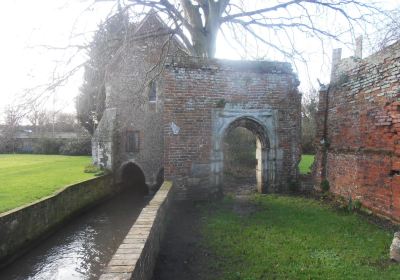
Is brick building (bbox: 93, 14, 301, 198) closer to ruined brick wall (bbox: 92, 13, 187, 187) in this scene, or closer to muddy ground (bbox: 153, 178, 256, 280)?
muddy ground (bbox: 153, 178, 256, 280)

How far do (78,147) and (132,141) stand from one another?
16.6 m

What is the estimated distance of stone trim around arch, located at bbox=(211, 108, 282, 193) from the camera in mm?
10820

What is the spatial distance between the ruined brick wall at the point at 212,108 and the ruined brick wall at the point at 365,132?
119 cm

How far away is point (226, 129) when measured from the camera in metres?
10.9

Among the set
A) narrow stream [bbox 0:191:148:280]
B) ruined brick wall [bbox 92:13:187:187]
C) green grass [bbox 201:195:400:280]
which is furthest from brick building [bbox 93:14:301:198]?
ruined brick wall [bbox 92:13:187:187]

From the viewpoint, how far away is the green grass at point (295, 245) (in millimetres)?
5199

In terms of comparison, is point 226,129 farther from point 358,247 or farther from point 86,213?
point 86,213

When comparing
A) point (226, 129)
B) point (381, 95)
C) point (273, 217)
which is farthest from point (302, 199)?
point (381, 95)

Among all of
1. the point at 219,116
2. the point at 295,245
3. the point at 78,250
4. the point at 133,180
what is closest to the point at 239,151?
the point at 133,180

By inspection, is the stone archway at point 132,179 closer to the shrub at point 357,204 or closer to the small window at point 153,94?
the small window at point 153,94

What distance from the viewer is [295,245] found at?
6.41m

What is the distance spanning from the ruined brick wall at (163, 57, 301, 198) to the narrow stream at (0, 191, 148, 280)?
3049 millimetres

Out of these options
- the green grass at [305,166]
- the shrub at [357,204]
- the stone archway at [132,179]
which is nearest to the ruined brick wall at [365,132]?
the shrub at [357,204]

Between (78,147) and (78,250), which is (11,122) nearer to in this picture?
(78,250)
